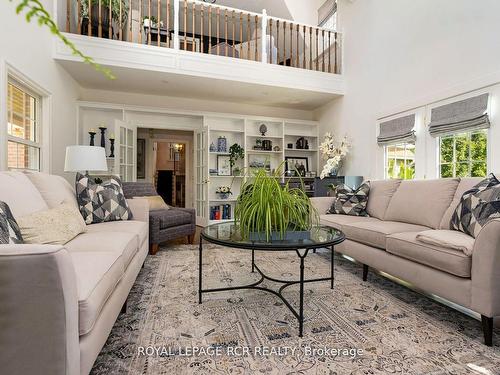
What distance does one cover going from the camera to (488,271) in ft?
5.02

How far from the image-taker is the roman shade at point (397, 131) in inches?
146

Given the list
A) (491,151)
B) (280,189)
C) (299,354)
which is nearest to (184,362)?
(299,354)

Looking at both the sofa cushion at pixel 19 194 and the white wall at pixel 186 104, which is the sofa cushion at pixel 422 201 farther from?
the white wall at pixel 186 104

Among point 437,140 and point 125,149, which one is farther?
point 125,149

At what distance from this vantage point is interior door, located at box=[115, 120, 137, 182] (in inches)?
187

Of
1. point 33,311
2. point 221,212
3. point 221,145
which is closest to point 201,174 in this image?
point 221,145

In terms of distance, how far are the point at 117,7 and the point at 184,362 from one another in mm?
4795

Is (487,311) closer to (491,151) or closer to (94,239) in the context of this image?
(491,151)

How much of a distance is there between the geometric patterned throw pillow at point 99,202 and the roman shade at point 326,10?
5.49 metres

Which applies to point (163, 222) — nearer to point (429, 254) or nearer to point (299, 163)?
point (429, 254)

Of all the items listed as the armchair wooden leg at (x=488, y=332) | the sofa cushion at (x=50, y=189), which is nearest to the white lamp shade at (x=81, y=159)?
the sofa cushion at (x=50, y=189)

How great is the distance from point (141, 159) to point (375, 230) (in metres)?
6.13

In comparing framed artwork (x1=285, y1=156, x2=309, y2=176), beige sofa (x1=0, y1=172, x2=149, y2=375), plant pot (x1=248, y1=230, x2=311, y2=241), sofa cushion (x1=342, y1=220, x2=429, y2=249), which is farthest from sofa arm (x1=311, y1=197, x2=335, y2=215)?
beige sofa (x1=0, y1=172, x2=149, y2=375)

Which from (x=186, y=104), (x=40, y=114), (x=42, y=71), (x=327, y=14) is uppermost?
(x=327, y=14)
